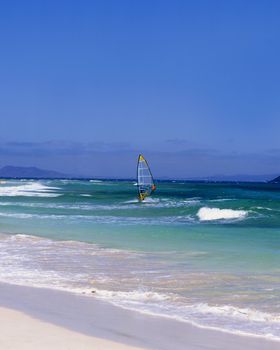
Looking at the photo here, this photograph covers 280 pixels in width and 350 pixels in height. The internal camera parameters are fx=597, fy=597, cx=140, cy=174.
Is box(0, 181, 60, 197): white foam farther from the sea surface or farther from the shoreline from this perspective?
the shoreline

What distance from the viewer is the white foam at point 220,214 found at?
2682 cm

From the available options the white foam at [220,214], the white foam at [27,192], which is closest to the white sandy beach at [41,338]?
the white foam at [220,214]

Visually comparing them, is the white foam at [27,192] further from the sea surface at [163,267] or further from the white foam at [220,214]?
the sea surface at [163,267]

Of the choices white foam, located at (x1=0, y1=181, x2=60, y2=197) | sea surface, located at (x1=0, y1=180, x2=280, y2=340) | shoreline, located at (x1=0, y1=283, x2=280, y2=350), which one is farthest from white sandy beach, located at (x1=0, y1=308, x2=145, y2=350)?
white foam, located at (x1=0, y1=181, x2=60, y2=197)

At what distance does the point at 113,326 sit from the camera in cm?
678

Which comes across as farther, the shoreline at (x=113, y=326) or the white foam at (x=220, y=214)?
the white foam at (x=220, y=214)

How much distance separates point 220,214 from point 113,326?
70.6 feet

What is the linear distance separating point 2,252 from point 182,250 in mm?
4215

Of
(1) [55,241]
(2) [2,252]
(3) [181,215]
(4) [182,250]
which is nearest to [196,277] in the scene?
(4) [182,250]

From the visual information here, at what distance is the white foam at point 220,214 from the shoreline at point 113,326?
1849 cm

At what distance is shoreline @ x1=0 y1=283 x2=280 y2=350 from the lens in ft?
20.0

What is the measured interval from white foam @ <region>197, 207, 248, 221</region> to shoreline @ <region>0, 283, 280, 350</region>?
18.5 metres

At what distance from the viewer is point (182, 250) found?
1434 centimetres

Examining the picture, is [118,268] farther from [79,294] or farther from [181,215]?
[181,215]
